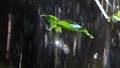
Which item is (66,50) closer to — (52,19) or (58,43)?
(58,43)

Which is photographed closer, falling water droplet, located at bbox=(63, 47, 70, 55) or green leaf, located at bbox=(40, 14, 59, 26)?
green leaf, located at bbox=(40, 14, 59, 26)

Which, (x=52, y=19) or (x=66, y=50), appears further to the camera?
(x=66, y=50)

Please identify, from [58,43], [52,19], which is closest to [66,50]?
[58,43]

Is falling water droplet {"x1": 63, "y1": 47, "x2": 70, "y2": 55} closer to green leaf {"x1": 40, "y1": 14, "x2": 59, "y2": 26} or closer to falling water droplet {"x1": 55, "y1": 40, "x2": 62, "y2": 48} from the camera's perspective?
falling water droplet {"x1": 55, "y1": 40, "x2": 62, "y2": 48}

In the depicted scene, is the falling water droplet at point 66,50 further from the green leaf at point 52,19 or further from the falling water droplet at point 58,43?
the green leaf at point 52,19

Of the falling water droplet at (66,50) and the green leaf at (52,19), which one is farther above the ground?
the green leaf at (52,19)

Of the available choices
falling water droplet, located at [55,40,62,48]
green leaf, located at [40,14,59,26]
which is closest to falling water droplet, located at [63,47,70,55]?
falling water droplet, located at [55,40,62,48]

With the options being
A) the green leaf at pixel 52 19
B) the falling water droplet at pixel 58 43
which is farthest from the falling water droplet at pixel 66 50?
the green leaf at pixel 52 19

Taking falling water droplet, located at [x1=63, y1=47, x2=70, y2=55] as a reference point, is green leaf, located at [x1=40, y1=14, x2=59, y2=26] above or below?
above

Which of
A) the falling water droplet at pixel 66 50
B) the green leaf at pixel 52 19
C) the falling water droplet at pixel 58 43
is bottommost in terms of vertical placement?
the falling water droplet at pixel 66 50

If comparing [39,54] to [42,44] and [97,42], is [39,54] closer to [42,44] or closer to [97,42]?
[42,44]

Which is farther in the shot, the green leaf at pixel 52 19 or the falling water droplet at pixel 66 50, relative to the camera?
the falling water droplet at pixel 66 50
